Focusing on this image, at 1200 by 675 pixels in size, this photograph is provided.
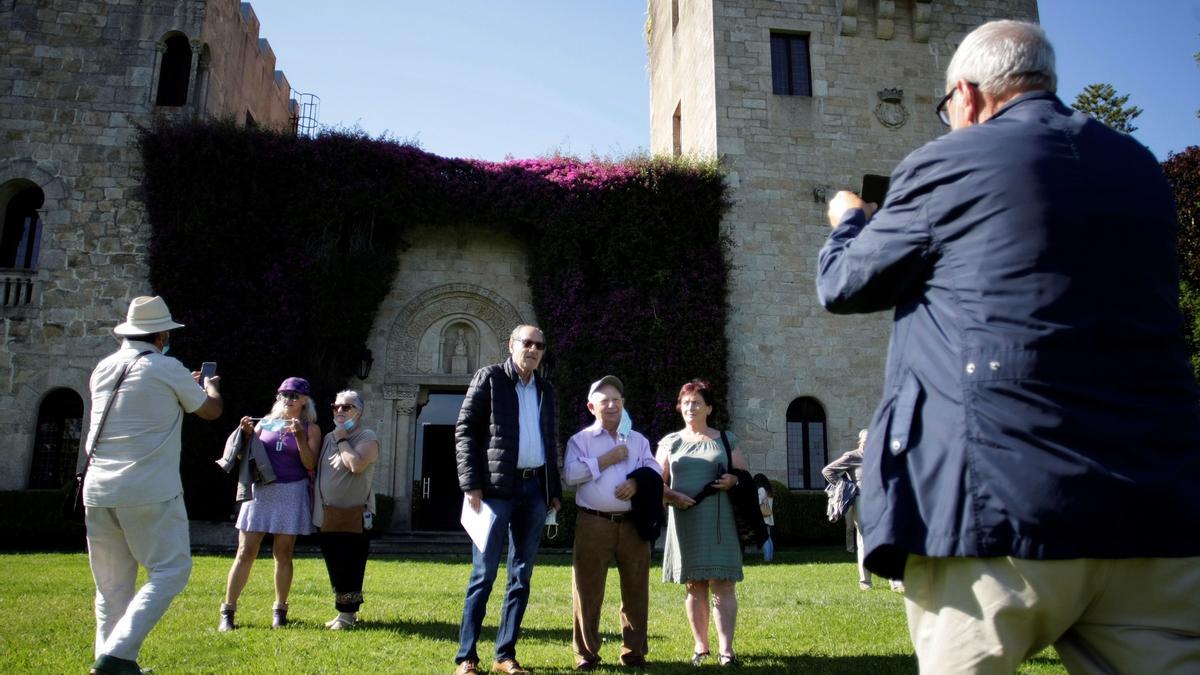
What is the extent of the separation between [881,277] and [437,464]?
56.7ft

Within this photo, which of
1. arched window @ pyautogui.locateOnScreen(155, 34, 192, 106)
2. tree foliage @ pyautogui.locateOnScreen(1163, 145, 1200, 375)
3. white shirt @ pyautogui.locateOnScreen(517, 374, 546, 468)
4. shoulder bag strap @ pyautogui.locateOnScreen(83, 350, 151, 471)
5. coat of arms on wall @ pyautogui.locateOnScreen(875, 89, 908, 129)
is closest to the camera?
shoulder bag strap @ pyautogui.locateOnScreen(83, 350, 151, 471)

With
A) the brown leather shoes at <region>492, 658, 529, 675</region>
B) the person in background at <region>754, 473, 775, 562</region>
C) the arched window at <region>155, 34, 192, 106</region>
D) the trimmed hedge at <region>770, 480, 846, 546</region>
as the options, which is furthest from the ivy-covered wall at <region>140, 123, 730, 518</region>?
the brown leather shoes at <region>492, 658, 529, 675</region>

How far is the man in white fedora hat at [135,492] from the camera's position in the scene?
179 inches

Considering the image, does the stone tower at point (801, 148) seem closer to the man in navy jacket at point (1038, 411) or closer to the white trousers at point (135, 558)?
the white trousers at point (135, 558)

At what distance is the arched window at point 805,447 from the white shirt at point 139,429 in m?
13.9

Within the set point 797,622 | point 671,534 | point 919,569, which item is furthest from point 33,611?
point 919,569

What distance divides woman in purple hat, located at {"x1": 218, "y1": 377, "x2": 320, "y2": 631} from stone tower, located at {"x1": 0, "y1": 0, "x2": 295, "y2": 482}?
417 inches

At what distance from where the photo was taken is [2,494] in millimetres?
14609

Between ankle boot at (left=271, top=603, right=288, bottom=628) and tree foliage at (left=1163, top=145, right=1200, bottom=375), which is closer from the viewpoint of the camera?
ankle boot at (left=271, top=603, right=288, bottom=628)

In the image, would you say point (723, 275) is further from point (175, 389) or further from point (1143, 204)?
point (1143, 204)

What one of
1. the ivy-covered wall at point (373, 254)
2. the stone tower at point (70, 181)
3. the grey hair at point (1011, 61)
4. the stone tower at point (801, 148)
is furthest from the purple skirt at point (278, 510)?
the stone tower at point (801, 148)

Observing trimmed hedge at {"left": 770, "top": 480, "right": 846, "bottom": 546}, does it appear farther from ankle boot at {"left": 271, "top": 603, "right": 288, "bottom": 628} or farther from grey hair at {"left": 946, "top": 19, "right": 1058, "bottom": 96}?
grey hair at {"left": 946, "top": 19, "right": 1058, "bottom": 96}

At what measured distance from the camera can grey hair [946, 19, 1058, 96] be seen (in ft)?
7.20

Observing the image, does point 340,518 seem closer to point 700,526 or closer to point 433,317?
point 700,526
